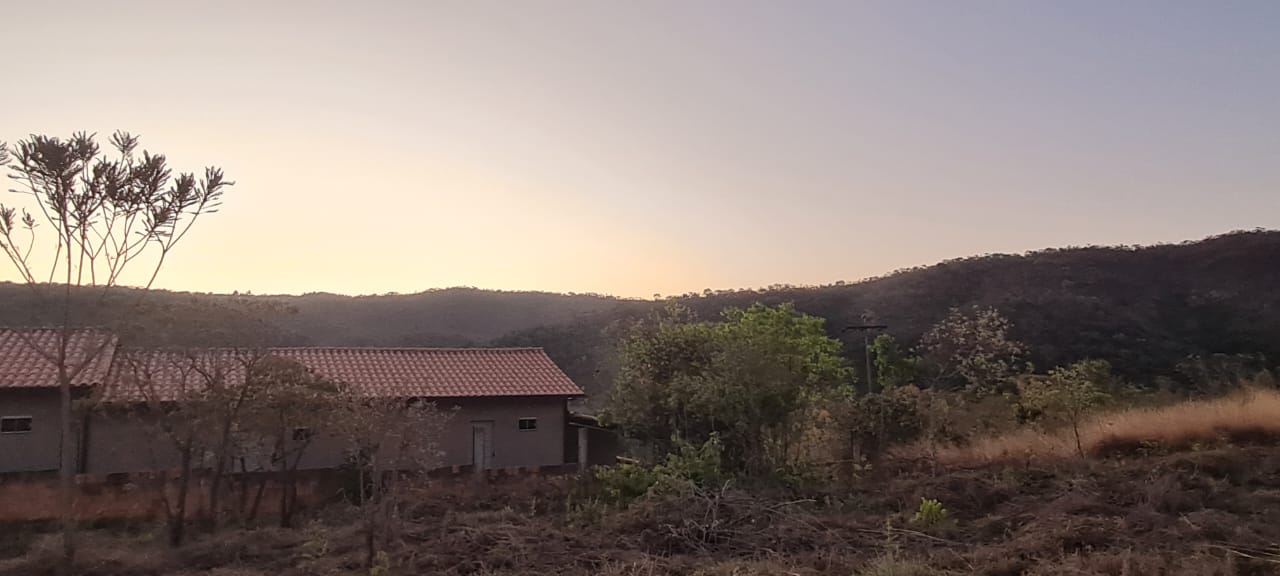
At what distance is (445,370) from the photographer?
20.4 meters

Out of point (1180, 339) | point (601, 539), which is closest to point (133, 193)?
point (601, 539)

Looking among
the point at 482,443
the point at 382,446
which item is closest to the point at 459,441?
the point at 482,443

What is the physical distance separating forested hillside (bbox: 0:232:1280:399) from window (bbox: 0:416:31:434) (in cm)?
Answer: 1272

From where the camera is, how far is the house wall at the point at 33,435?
1551 centimetres

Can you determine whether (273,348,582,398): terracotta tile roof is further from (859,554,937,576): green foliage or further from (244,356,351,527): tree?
(859,554,937,576): green foliage

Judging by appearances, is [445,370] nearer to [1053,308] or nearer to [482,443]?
[482,443]

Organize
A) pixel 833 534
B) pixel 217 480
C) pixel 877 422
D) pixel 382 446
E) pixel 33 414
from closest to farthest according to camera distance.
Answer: pixel 833 534, pixel 382 446, pixel 217 480, pixel 877 422, pixel 33 414

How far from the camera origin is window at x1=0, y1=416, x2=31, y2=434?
1552cm

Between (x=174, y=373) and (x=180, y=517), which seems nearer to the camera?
(x=180, y=517)

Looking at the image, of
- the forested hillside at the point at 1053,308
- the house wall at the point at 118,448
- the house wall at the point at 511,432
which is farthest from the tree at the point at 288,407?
the forested hillside at the point at 1053,308

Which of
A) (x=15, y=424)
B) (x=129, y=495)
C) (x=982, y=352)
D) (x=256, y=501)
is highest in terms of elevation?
(x=982, y=352)

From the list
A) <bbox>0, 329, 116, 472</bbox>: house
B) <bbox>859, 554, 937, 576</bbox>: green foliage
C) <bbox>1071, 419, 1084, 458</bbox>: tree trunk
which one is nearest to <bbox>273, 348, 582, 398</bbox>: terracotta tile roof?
<bbox>0, 329, 116, 472</bbox>: house

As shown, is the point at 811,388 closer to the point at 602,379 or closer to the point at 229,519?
the point at 602,379

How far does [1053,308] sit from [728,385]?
91.6 feet
